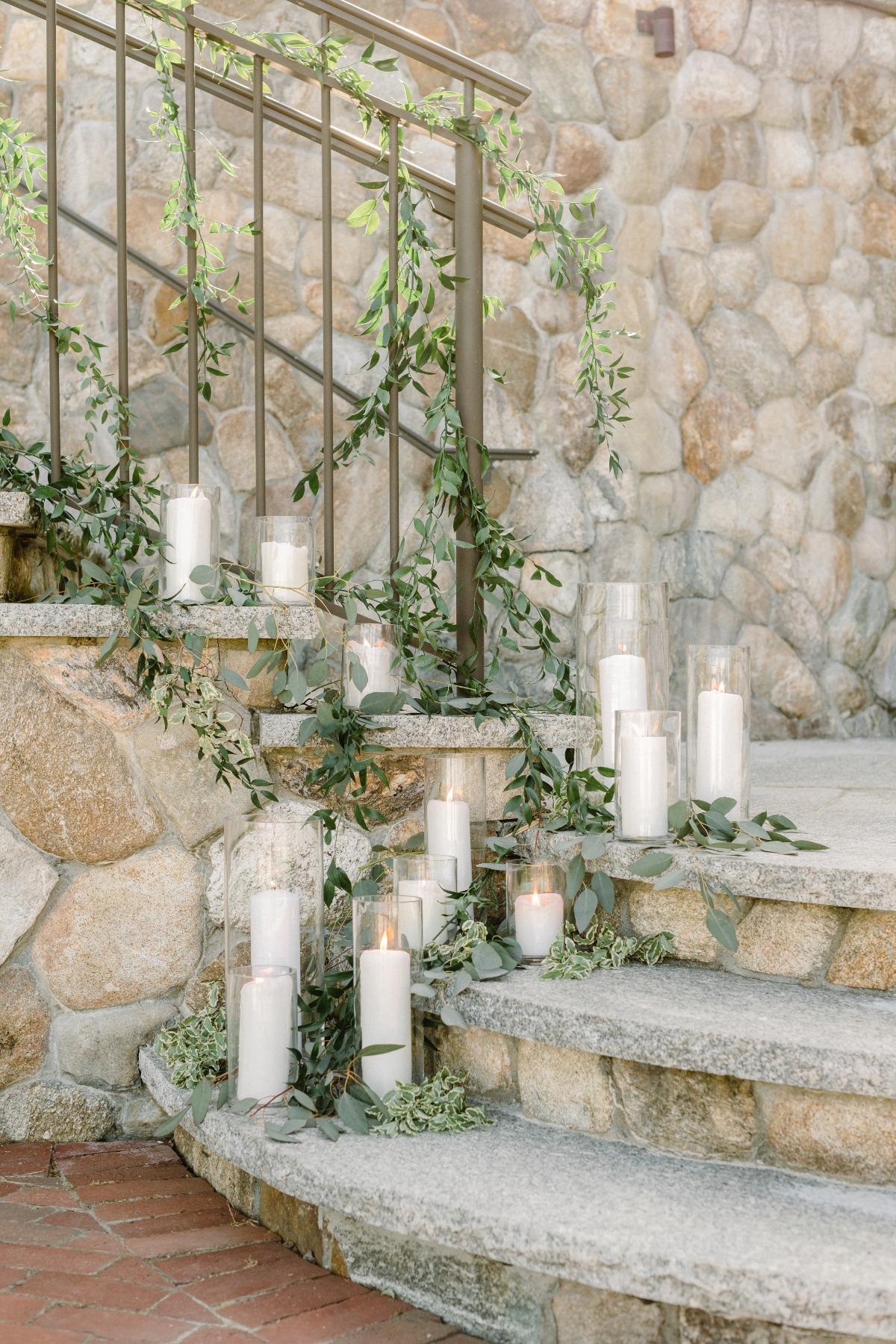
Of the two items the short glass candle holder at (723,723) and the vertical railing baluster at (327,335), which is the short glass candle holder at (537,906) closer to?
the short glass candle holder at (723,723)

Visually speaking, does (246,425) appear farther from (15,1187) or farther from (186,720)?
(15,1187)

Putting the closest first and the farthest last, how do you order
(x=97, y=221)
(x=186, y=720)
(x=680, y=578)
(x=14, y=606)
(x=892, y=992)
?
1. (x=892, y=992)
2. (x=14, y=606)
3. (x=186, y=720)
4. (x=97, y=221)
5. (x=680, y=578)

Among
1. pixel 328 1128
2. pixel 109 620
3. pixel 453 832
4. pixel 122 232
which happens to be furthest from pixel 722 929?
pixel 122 232

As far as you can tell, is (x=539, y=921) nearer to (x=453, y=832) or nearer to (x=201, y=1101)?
(x=453, y=832)

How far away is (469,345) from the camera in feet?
6.62

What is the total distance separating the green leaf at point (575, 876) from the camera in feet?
5.45

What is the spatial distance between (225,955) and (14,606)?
61 centimetres

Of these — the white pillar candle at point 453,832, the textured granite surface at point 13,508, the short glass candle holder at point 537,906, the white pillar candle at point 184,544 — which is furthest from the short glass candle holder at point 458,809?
the textured granite surface at point 13,508

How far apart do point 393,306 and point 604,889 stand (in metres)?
1.02

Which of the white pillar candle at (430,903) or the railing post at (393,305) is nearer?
the white pillar candle at (430,903)

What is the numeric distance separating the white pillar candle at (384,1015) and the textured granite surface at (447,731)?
1.40ft

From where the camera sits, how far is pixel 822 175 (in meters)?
3.60

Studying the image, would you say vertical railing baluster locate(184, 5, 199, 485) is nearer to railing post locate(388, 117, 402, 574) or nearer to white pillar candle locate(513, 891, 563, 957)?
railing post locate(388, 117, 402, 574)

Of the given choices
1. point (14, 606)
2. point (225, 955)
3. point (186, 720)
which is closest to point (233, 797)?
point (186, 720)
